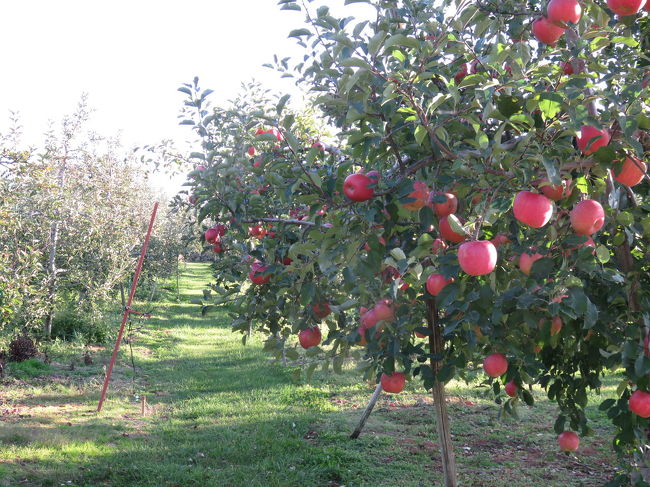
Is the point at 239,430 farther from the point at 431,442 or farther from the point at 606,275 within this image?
the point at 606,275

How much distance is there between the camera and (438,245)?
7.74 ft

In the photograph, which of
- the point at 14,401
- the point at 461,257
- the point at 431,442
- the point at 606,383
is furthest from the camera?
the point at 606,383

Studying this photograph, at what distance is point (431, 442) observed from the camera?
607 cm

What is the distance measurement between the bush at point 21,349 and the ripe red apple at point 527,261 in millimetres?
9118

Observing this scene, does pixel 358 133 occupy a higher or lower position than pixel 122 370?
higher

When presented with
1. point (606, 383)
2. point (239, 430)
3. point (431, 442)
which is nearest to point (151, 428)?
A: point (239, 430)

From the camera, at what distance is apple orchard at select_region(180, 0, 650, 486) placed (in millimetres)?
1869

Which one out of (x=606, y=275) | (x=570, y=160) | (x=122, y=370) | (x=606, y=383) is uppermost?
(x=570, y=160)

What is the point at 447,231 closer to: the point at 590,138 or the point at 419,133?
the point at 419,133

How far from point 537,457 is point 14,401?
638 centimetres

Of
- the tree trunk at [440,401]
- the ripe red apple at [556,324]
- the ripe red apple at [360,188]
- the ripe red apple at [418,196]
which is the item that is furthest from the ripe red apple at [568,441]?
the ripe red apple at [360,188]

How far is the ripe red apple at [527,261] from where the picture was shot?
216 centimetres

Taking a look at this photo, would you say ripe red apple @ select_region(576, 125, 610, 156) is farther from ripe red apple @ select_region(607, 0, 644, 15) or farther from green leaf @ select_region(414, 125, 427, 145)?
green leaf @ select_region(414, 125, 427, 145)

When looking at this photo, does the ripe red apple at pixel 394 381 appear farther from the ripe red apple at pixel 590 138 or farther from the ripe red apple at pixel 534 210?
the ripe red apple at pixel 590 138
